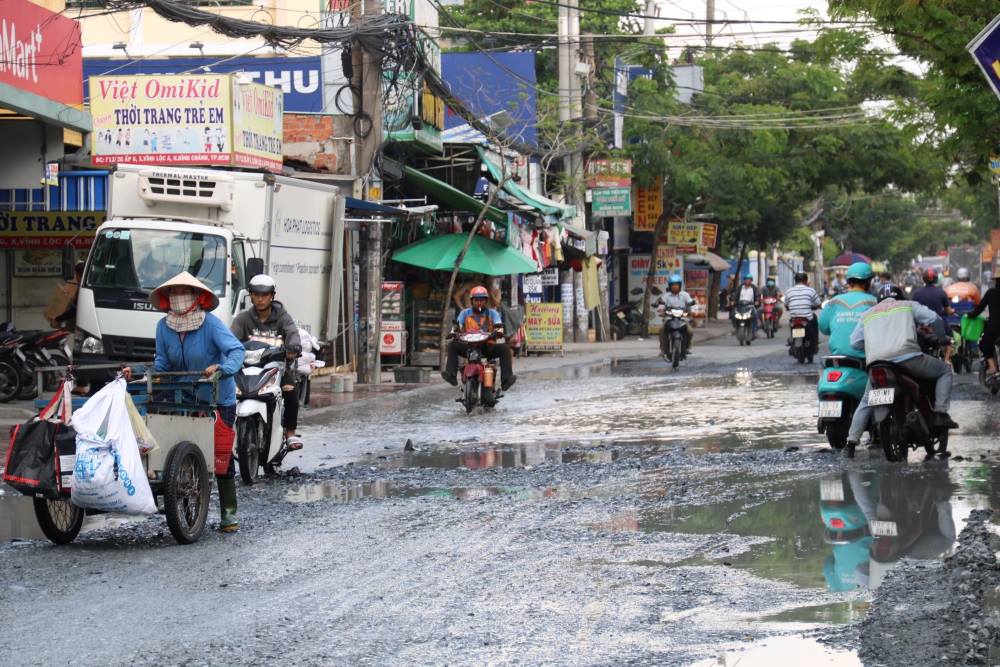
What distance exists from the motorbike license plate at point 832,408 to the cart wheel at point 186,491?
20.0 ft

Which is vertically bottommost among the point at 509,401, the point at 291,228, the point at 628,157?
the point at 509,401

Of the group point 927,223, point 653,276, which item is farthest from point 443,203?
point 927,223

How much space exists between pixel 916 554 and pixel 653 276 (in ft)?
138

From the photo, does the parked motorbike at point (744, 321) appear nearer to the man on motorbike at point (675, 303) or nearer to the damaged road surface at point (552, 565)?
the man on motorbike at point (675, 303)

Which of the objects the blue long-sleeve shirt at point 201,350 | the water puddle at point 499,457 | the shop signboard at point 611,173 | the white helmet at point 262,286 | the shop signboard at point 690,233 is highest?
the shop signboard at point 611,173

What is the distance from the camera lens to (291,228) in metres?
21.7

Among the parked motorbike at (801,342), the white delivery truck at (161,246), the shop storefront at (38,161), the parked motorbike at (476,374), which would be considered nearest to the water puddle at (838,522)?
the parked motorbike at (476,374)

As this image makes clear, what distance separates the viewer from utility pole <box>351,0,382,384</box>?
2286 centimetres

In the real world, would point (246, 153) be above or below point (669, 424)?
above

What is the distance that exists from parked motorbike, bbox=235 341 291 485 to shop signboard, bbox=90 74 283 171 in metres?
9.77

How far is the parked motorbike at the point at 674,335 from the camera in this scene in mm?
28375

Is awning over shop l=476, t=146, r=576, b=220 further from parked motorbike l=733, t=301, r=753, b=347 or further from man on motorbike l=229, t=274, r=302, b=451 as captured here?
man on motorbike l=229, t=274, r=302, b=451

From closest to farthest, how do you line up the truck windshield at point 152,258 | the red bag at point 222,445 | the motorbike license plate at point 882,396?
the red bag at point 222,445 → the motorbike license plate at point 882,396 → the truck windshield at point 152,258

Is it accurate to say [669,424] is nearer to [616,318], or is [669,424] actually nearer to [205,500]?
[205,500]
